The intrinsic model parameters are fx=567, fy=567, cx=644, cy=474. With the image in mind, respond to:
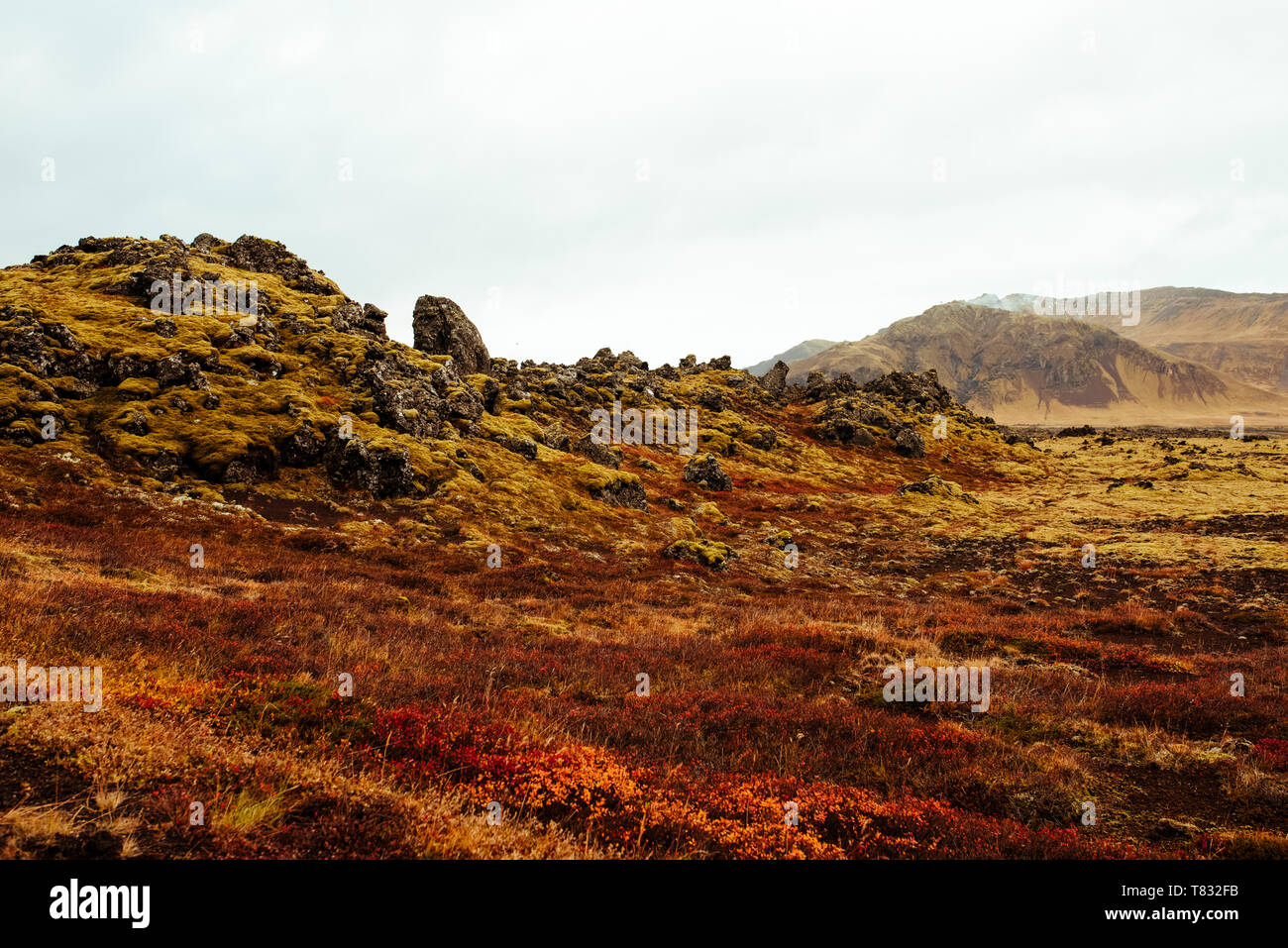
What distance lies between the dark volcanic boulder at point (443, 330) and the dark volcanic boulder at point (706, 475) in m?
27.4

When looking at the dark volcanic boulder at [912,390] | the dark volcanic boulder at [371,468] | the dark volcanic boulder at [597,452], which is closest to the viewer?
the dark volcanic boulder at [371,468]

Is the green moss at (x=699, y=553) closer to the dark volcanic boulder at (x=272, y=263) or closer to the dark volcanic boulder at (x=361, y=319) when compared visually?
the dark volcanic boulder at (x=361, y=319)

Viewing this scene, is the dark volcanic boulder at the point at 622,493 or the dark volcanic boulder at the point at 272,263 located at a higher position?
the dark volcanic boulder at the point at 272,263

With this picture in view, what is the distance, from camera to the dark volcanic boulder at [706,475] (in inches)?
2375

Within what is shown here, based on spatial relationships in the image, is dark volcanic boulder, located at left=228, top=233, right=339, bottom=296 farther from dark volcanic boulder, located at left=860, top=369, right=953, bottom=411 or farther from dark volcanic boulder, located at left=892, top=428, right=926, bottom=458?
dark volcanic boulder, located at left=860, top=369, right=953, bottom=411

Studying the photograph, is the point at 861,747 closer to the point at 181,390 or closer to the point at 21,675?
the point at 21,675

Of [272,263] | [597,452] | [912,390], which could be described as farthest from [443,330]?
[912,390]

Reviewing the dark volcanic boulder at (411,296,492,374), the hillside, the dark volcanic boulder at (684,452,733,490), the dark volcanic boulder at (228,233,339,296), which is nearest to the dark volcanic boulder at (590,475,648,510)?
the hillside

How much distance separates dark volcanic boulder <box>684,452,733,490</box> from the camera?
60.3m

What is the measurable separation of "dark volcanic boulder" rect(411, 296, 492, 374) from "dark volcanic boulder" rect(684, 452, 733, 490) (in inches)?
1080

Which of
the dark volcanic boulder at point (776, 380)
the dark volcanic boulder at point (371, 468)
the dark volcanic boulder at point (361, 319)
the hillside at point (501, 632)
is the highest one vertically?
the dark volcanic boulder at point (776, 380)

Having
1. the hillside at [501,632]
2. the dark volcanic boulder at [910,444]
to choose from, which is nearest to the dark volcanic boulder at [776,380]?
the dark volcanic boulder at [910,444]

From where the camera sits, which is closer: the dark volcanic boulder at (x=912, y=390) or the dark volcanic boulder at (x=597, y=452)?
the dark volcanic boulder at (x=597, y=452)
